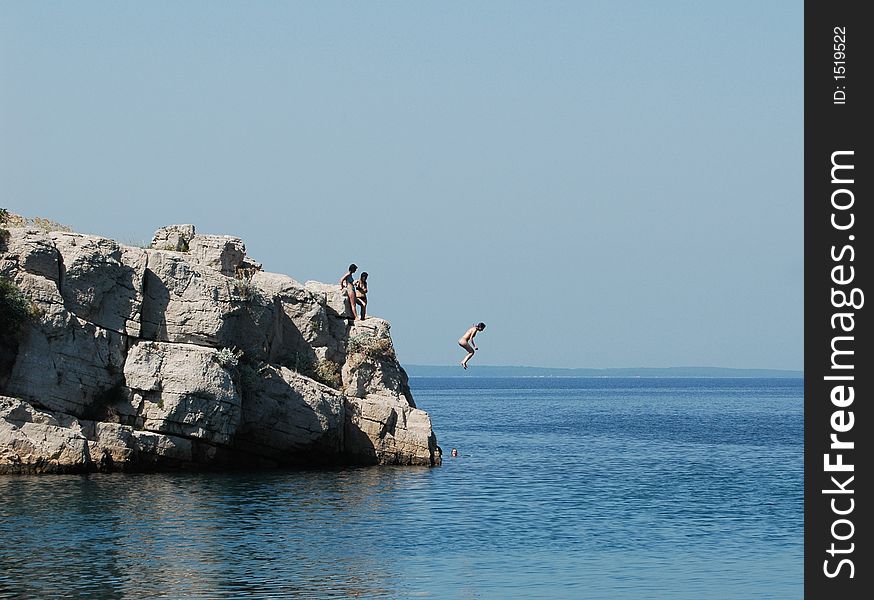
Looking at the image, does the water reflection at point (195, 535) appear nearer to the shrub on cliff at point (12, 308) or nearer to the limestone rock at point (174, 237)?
the shrub on cliff at point (12, 308)

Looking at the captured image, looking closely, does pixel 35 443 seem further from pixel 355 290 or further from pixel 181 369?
pixel 355 290

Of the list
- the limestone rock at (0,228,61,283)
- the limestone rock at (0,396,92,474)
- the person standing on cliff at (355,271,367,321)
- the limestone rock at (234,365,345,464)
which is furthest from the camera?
the person standing on cliff at (355,271,367,321)

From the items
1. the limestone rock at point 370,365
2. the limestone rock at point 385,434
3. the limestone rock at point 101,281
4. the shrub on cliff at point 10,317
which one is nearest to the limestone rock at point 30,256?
the limestone rock at point 101,281

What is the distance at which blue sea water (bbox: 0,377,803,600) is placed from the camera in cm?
2425

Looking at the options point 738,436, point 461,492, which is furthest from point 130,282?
point 738,436

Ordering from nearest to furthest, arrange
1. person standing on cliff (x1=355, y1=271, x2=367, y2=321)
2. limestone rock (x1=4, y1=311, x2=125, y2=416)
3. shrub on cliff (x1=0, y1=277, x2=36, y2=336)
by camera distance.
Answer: shrub on cliff (x1=0, y1=277, x2=36, y2=336)
limestone rock (x1=4, y1=311, x2=125, y2=416)
person standing on cliff (x1=355, y1=271, x2=367, y2=321)

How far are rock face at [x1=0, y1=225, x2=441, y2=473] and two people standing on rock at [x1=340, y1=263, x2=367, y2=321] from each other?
140 cm

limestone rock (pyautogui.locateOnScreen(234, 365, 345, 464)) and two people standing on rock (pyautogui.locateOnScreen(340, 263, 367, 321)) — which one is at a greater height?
two people standing on rock (pyautogui.locateOnScreen(340, 263, 367, 321))

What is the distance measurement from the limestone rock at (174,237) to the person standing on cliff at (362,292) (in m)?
6.95

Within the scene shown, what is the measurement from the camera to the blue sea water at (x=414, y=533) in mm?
24250

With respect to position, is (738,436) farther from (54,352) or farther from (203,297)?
(54,352)

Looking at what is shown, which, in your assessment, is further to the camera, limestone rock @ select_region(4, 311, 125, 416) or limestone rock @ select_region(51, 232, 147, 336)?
limestone rock @ select_region(51, 232, 147, 336)
